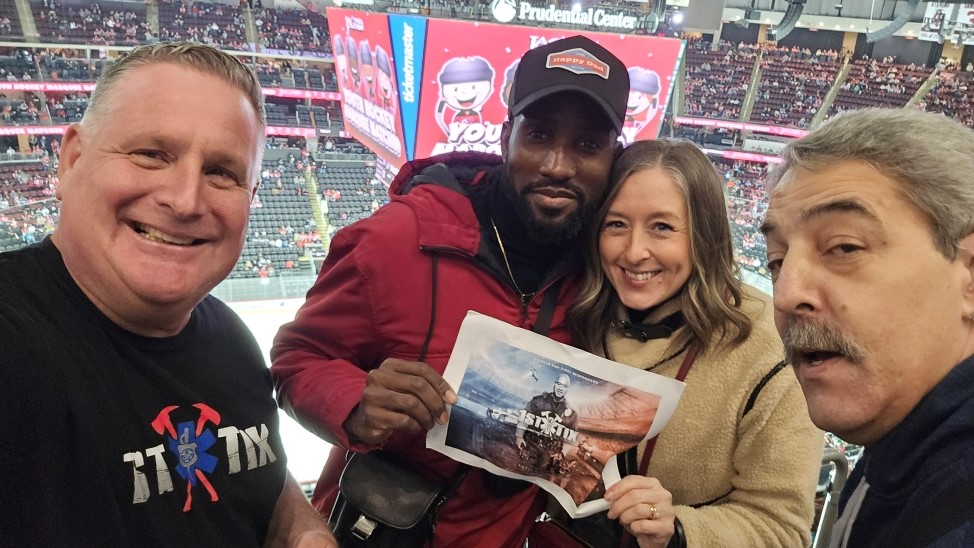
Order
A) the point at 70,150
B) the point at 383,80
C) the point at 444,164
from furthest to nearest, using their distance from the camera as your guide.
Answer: the point at 383,80, the point at 444,164, the point at 70,150

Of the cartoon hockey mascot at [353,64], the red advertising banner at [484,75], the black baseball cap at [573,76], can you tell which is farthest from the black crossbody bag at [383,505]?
the cartoon hockey mascot at [353,64]

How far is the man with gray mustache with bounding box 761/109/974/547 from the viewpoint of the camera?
0.70m

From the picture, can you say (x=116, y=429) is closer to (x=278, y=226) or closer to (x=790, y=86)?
(x=278, y=226)

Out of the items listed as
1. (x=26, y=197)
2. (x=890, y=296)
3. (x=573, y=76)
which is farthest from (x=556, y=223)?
(x=26, y=197)

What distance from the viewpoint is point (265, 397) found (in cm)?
104

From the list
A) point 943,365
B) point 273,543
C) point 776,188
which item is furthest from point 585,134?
point 273,543

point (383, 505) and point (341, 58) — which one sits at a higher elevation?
point (341, 58)

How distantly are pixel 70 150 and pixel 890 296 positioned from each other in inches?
45.6

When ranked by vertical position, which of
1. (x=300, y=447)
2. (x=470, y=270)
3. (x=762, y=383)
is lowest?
(x=300, y=447)

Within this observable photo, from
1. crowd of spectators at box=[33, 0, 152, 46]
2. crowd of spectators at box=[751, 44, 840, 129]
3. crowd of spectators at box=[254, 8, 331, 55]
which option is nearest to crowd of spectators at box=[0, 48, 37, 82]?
crowd of spectators at box=[33, 0, 152, 46]

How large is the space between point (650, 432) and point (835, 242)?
48 cm

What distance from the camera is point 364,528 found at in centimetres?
108

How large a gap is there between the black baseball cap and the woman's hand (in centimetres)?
78

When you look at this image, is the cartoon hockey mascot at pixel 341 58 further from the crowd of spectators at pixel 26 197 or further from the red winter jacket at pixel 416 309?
the red winter jacket at pixel 416 309
